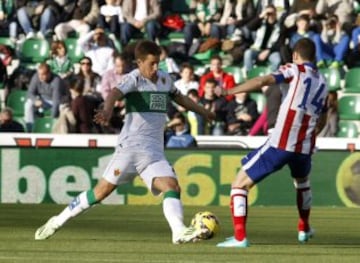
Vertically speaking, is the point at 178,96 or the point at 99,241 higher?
the point at 178,96

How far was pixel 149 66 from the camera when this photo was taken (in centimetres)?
1350

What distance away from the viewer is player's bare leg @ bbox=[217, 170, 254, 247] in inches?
525

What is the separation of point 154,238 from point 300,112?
221cm

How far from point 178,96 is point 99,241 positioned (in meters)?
1.63

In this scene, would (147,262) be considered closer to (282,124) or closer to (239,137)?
(282,124)

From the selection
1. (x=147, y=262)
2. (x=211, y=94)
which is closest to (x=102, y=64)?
(x=211, y=94)

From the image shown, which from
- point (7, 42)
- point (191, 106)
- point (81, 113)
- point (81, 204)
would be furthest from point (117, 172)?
point (7, 42)

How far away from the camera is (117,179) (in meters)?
13.5

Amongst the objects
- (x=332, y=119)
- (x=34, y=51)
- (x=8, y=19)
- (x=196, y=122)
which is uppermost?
(x=8, y=19)

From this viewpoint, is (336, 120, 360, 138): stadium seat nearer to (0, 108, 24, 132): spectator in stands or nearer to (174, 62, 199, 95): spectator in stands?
(174, 62, 199, 95): spectator in stands

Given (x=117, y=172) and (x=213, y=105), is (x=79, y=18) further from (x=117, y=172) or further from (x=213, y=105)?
(x=117, y=172)

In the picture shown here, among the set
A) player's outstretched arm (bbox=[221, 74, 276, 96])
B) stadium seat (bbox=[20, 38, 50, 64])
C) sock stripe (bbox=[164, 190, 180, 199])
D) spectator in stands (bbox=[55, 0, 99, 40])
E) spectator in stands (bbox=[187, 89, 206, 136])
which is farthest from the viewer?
spectator in stands (bbox=[55, 0, 99, 40])

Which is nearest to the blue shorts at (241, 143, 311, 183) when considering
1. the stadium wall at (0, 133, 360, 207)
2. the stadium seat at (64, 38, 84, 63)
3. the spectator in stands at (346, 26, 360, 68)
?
the stadium wall at (0, 133, 360, 207)

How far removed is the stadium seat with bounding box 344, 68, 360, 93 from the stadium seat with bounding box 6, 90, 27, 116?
227 inches
